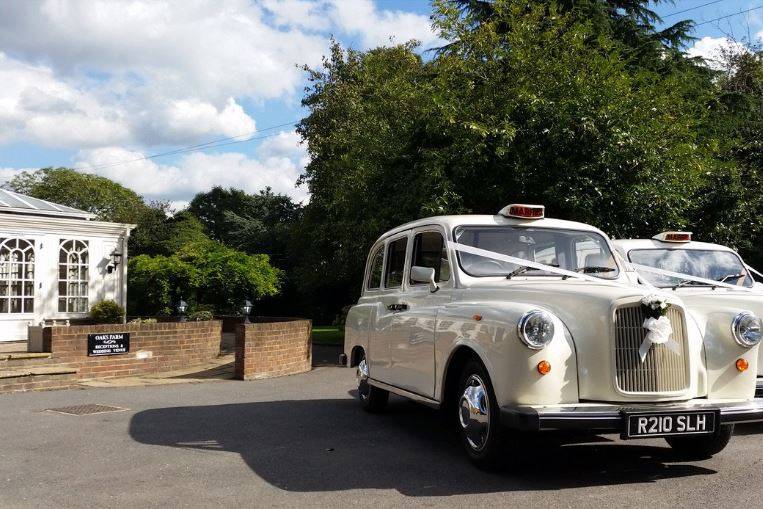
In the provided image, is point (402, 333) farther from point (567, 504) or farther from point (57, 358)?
point (57, 358)

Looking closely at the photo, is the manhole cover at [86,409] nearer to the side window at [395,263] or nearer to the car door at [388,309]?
the car door at [388,309]

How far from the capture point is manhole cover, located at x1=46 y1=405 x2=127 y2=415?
29.0ft

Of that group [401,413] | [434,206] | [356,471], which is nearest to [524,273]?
[356,471]

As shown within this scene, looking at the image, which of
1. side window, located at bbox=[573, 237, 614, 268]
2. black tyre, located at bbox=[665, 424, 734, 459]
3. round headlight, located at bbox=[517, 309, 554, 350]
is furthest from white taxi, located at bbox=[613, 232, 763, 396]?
round headlight, located at bbox=[517, 309, 554, 350]

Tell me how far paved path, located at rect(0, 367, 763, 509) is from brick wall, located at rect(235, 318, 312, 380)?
3690 millimetres

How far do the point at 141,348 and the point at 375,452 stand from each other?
25.7 ft

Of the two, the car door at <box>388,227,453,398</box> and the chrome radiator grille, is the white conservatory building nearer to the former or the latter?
the car door at <box>388,227,453,398</box>

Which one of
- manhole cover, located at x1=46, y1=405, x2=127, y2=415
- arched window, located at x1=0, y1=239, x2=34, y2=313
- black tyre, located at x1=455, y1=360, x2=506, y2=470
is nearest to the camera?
black tyre, located at x1=455, y1=360, x2=506, y2=470

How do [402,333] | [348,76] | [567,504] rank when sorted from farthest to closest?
[348,76] < [402,333] < [567,504]

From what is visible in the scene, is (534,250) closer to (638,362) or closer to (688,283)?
(638,362)

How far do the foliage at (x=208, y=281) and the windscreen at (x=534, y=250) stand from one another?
54.1 ft

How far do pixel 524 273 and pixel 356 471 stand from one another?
221cm

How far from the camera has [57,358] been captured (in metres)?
11.8

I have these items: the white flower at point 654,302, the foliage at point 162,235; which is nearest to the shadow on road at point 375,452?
the white flower at point 654,302
